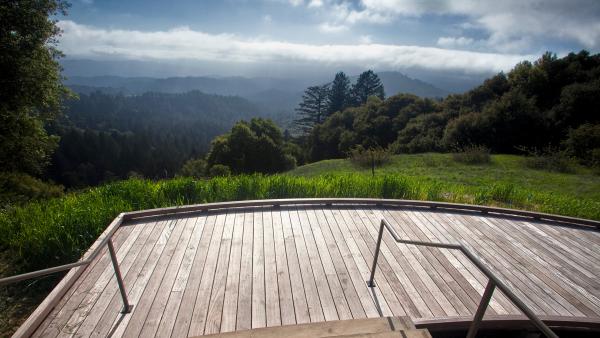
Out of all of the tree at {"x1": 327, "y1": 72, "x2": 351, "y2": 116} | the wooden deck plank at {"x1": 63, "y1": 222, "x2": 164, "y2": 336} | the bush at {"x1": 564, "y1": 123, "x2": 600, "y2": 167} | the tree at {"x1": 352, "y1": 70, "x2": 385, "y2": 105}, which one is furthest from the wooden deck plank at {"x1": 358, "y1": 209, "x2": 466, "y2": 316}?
the tree at {"x1": 352, "y1": 70, "x2": 385, "y2": 105}

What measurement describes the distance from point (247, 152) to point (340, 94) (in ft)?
99.7

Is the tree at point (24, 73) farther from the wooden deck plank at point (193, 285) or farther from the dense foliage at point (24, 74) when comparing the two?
the wooden deck plank at point (193, 285)

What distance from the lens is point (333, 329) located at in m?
2.58

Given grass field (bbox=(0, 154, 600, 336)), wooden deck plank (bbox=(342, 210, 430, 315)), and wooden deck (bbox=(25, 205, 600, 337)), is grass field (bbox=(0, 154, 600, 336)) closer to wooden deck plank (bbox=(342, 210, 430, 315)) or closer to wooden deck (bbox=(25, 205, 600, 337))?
wooden deck (bbox=(25, 205, 600, 337))

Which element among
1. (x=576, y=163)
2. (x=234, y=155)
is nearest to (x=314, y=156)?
(x=234, y=155)

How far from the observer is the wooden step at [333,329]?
2.41 metres

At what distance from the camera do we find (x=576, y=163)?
52.9ft

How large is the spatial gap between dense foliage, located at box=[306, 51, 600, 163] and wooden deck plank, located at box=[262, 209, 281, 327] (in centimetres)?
2041

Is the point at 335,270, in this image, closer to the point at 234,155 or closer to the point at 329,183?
the point at 329,183

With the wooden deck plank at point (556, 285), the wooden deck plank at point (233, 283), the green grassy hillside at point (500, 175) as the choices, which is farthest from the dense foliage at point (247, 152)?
the wooden deck plank at point (556, 285)

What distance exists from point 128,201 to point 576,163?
2090 centimetres

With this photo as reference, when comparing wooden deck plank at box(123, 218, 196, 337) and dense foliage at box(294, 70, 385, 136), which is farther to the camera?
dense foliage at box(294, 70, 385, 136)

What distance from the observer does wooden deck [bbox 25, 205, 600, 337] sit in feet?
10.2

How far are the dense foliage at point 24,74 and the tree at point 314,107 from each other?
170 feet
